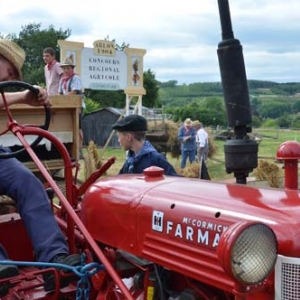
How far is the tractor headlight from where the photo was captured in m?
1.66

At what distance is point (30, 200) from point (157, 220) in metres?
0.81

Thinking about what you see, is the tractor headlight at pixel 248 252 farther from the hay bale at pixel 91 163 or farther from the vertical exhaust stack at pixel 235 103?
the hay bale at pixel 91 163

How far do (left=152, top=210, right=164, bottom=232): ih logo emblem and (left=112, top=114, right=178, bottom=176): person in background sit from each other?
1.70 metres

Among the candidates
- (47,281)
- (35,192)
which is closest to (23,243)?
(35,192)

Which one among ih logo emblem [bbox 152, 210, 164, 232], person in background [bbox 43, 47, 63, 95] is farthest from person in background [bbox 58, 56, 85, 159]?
ih logo emblem [bbox 152, 210, 164, 232]

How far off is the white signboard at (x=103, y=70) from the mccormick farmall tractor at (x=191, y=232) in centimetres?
773

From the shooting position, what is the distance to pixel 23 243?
3.27 metres

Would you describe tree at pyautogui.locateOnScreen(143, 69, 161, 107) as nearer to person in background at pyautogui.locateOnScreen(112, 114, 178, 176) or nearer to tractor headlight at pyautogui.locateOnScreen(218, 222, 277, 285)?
person in background at pyautogui.locateOnScreen(112, 114, 178, 176)

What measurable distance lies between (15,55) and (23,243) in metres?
1.03

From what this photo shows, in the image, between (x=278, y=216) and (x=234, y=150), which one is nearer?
(x=278, y=216)

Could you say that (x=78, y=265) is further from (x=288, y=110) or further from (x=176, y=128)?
(x=176, y=128)

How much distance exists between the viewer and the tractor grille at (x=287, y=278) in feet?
5.90

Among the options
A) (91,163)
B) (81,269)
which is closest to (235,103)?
(81,269)

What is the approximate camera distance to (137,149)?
4.17m
